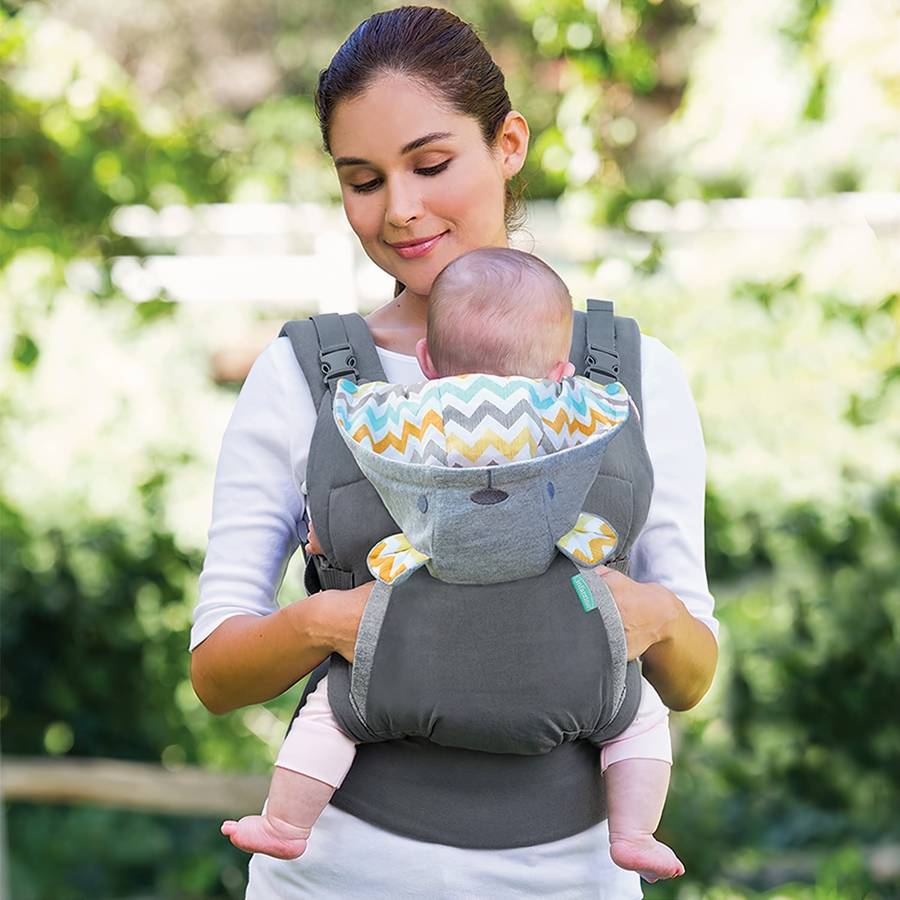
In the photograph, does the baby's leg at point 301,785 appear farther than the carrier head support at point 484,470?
Yes

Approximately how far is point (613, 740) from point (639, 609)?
17cm

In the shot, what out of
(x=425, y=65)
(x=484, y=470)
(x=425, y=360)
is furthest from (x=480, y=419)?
(x=425, y=65)

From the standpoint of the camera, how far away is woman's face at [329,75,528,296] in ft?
5.93

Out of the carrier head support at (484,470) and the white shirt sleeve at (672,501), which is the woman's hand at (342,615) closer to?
the carrier head support at (484,470)

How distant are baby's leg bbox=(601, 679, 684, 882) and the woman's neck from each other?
51 centimetres

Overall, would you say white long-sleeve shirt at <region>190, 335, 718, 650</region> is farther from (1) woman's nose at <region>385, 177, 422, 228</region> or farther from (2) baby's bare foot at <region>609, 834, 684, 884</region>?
(2) baby's bare foot at <region>609, 834, 684, 884</region>

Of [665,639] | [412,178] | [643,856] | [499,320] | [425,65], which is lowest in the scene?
[643,856]

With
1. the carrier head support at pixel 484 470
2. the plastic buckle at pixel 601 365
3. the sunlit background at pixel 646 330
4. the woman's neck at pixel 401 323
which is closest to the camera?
the carrier head support at pixel 484 470

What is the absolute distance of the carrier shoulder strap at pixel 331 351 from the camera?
1785mm

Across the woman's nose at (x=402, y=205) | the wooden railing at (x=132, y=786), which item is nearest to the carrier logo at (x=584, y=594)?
the woman's nose at (x=402, y=205)

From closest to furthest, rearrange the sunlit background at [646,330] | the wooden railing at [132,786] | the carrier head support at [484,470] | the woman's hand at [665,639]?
the carrier head support at [484,470], the woman's hand at [665,639], the sunlit background at [646,330], the wooden railing at [132,786]

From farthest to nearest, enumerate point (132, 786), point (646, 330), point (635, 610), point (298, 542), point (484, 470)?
point (132, 786)
point (646, 330)
point (298, 542)
point (635, 610)
point (484, 470)

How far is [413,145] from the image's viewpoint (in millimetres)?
1808

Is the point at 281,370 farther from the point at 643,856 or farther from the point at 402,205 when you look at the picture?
the point at 643,856
